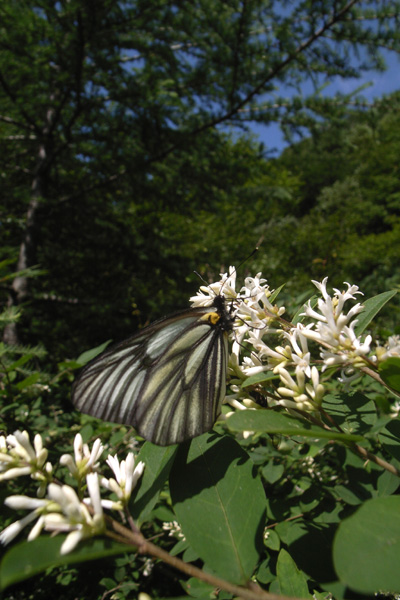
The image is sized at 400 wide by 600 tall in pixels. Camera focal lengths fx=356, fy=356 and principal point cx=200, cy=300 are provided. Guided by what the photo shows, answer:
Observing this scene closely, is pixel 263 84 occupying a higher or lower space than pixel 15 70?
lower

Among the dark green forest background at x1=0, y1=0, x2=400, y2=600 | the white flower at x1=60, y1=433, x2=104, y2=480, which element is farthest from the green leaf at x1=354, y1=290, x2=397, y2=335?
the dark green forest background at x1=0, y1=0, x2=400, y2=600

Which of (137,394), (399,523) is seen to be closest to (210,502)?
(399,523)

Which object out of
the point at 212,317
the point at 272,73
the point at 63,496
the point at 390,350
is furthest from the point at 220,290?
the point at 272,73

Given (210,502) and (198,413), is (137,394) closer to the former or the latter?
(198,413)

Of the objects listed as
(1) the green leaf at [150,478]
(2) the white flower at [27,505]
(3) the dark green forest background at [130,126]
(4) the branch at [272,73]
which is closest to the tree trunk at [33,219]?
(3) the dark green forest background at [130,126]

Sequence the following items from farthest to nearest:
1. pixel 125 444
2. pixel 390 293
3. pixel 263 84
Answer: pixel 263 84 < pixel 125 444 < pixel 390 293

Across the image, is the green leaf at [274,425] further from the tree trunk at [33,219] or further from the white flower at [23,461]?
the tree trunk at [33,219]
